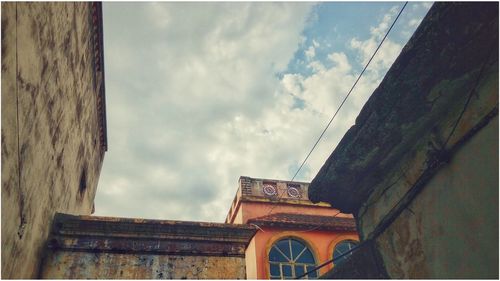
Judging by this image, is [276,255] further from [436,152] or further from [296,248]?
[436,152]

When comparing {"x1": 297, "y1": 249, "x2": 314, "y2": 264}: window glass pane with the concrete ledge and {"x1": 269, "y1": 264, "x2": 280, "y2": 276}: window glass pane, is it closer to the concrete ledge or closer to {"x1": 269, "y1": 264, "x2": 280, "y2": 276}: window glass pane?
{"x1": 269, "y1": 264, "x2": 280, "y2": 276}: window glass pane

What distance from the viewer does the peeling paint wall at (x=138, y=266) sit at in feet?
16.7

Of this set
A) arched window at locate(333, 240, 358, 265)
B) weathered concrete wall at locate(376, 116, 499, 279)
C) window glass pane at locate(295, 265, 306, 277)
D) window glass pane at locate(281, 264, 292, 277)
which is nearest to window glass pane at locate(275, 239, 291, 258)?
window glass pane at locate(281, 264, 292, 277)

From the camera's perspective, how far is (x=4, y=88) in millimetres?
3037

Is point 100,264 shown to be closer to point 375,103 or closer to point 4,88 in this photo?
point 4,88

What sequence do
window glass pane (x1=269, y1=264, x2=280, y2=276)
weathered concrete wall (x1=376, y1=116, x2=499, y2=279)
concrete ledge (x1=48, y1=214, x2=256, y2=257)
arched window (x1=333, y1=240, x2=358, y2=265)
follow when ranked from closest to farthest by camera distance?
1. weathered concrete wall (x1=376, y1=116, x2=499, y2=279)
2. concrete ledge (x1=48, y1=214, x2=256, y2=257)
3. window glass pane (x1=269, y1=264, x2=280, y2=276)
4. arched window (x1=333, y1=240, x2=358, y2=265)

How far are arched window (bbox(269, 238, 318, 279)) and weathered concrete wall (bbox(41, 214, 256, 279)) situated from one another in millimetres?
6665

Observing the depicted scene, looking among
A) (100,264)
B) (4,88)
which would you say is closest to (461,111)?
(4,88)

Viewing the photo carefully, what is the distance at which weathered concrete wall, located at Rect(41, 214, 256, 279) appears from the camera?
17.0 feet

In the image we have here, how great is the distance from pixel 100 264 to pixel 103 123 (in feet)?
14.9

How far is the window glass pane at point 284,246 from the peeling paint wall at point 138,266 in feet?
22.7

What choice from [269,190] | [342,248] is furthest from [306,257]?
[269,190]

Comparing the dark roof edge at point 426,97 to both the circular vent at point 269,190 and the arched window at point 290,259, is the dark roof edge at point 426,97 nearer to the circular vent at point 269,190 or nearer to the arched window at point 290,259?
the arched window at point 290,259

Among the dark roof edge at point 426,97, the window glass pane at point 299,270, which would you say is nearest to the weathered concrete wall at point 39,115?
the dark roof edge at point 426,97
